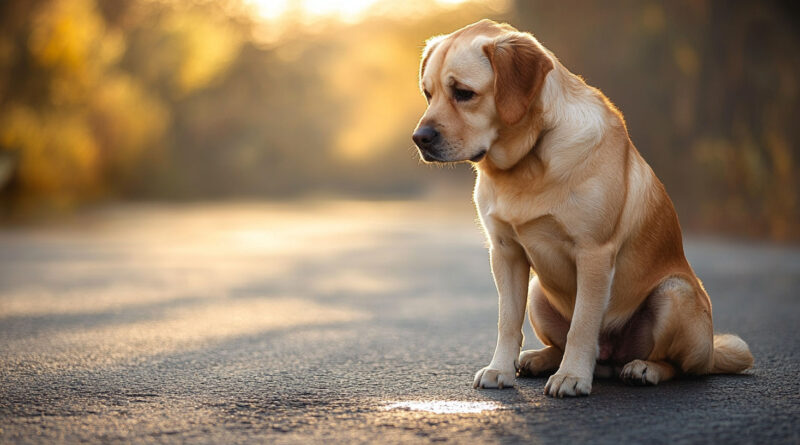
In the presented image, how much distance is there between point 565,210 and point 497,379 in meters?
0.91

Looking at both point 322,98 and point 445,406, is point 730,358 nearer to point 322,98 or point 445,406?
point 445,406

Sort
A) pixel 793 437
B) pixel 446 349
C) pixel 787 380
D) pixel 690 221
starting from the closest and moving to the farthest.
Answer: pixel 793 437, pixel 787 380, pixel 446 349, pixel 690 221

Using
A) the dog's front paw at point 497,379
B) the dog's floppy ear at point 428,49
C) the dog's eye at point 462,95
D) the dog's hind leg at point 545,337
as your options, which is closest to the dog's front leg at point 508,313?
the dog's front paw at point 497,379

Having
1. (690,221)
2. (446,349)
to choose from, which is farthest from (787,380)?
(690,221)

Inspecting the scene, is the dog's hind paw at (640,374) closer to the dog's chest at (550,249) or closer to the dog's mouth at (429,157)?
the dog's chest at (550,249)

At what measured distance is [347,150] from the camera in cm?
4325

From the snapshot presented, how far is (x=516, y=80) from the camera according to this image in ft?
13.8

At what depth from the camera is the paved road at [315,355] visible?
11.8 ft

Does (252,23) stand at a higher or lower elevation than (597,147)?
higher

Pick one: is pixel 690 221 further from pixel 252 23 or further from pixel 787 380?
pixel 252 23

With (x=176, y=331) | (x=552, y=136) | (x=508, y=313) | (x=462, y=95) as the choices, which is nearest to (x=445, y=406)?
(x=508, y=313)

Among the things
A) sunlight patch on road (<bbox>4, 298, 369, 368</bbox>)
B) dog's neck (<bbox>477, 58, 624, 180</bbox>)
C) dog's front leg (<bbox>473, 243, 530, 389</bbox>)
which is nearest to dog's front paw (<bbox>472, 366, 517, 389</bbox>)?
dog's front leg (<bbox>473, 243, 530, 389</bbox>)

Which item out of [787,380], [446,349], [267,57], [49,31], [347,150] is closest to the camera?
Result: [787,380]

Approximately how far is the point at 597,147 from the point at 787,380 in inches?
63.8
